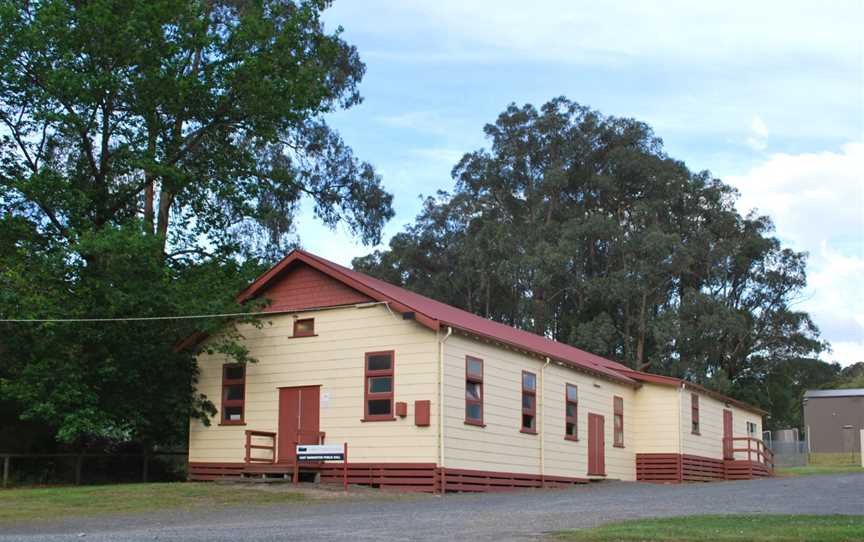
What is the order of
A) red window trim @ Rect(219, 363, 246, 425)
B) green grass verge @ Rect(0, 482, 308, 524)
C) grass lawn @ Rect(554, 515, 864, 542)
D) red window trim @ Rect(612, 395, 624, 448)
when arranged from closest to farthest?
grass lawn @ Rect(554, 515, 864, 542) < green grass verge @ Rect(0, 482, 308, 524) < red window trim @ Rect(219, 363, 246, 425) < red window trim @ Rect(612, 395, 624, 448)

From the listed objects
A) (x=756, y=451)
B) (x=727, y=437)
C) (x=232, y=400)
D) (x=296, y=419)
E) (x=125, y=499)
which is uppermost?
(x=232, y=400)

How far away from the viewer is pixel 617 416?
1287 inches

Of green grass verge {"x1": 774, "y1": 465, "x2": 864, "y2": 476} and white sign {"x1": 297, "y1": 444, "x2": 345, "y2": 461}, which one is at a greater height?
white sign {"x1": 297, "y1": 444, "x2": 345, "y2": 461}

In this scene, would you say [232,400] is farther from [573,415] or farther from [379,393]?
[573,415]

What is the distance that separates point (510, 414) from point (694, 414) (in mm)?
11356

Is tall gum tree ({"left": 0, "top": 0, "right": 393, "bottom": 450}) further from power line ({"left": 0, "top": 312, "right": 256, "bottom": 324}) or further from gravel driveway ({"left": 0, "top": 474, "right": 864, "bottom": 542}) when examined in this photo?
gravel driveway ({"left": 0, "top": 474, "right": 864, "bottom": 542})

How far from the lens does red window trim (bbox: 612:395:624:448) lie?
3231cm

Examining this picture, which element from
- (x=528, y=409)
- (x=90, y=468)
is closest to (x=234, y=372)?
(x=90, y=468)

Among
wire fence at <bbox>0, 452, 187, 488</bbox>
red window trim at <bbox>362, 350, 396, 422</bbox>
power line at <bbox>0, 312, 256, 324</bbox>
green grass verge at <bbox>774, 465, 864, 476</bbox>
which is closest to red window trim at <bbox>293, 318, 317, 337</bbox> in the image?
power line at <bbox>0, 312, 256, 324</bbox>

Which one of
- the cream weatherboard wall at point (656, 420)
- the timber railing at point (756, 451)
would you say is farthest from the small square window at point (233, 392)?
the timber railing at point (756, 451)

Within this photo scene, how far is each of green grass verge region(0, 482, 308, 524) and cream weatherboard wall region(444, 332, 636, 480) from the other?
14.6ft

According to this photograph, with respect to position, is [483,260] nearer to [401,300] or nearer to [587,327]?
[587,327]

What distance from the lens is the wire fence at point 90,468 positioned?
2773 cm

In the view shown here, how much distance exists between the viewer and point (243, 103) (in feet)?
102
